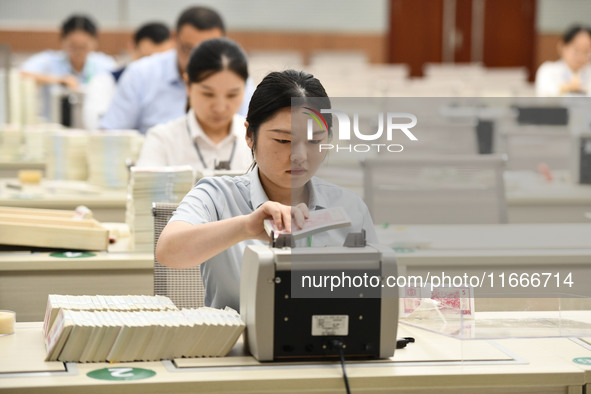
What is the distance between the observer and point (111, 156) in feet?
13.3

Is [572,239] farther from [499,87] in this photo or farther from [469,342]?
[499,87]

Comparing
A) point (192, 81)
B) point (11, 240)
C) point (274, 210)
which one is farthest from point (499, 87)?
point (274, 210)

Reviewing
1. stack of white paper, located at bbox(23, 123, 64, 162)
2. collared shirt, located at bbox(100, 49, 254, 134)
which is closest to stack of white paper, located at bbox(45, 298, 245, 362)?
collared shirt, located at bbox(100, 49, 254, 134)

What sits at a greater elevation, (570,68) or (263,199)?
(570,68)

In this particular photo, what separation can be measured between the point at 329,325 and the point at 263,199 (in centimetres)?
48

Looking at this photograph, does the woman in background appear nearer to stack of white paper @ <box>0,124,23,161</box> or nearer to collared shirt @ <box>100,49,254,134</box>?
stack of white paper @ <box>0,124,23,161</box>

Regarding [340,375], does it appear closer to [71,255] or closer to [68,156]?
[71,255]

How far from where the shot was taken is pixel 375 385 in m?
1.63

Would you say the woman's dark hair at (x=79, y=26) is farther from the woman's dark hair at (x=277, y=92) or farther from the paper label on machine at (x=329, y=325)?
the paper label on machine at (x=329, y=325)

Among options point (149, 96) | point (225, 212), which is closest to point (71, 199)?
point (149, 96)

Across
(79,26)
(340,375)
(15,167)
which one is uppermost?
(79,26)

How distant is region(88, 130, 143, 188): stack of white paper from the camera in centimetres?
402

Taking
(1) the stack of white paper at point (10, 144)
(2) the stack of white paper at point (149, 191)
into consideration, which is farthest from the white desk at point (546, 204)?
(1) the stack of white paper at point (10, 144)

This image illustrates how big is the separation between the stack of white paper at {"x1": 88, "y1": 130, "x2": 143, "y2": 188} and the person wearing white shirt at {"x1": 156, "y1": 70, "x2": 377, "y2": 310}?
6.47 ft
